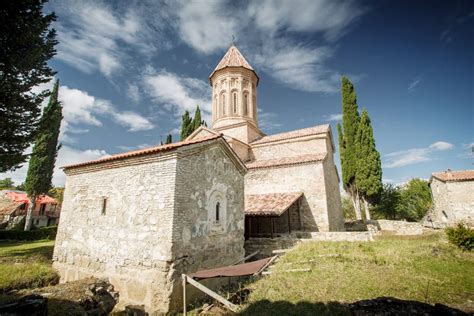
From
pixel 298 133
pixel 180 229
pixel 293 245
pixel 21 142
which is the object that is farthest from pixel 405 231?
pixel 21 142

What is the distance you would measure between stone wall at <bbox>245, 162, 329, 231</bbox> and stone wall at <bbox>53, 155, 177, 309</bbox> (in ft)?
30.0

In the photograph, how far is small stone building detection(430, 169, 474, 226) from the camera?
18.4 m

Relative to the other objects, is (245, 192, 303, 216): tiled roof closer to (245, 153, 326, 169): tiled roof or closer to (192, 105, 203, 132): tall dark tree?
(245, 153, 326, 169): tiled roof

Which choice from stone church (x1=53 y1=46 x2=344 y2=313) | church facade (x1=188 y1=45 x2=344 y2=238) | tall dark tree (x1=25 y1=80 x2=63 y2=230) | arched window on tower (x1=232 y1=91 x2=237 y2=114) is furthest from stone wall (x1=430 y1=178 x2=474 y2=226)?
tall dark tree (x1=25 y1=80 x2=63 y2=230)

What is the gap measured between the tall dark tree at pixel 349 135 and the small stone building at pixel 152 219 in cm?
1573

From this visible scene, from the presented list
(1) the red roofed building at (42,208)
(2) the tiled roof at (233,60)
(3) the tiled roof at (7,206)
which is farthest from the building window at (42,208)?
(2) the tiled roof at (233,60)

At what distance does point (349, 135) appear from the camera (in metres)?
21.0

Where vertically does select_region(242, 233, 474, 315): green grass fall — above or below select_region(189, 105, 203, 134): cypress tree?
below

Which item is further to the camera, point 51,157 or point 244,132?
point 51,157

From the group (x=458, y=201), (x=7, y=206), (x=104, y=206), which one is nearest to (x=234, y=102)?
(x=104, y=206)

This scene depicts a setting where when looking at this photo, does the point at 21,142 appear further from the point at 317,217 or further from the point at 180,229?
the point at 317,217

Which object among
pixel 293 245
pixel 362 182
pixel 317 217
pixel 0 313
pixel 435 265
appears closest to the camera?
pixel 0 313

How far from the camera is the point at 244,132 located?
1705cm

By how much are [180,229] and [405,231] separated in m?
18.6
